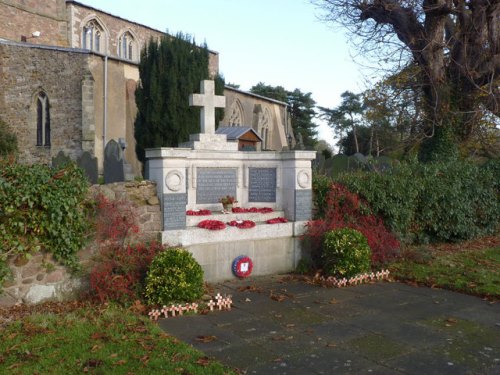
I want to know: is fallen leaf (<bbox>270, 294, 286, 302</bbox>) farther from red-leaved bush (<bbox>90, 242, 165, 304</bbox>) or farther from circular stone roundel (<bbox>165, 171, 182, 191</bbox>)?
circular stone roundel (<bbox>165, 171, 182, 191</bbox>)

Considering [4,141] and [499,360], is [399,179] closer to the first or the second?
[499,360]

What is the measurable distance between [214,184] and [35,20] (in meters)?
25.5

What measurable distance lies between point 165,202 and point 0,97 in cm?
1991

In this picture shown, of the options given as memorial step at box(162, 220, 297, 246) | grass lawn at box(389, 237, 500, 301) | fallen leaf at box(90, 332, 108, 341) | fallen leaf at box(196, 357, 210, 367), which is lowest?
fallen leaf at box(196, 357, 210, 367)

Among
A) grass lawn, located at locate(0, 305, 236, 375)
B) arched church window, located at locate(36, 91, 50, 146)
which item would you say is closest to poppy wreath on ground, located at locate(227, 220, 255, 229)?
grass lawn, located at locate(0, 305, 236, 375)

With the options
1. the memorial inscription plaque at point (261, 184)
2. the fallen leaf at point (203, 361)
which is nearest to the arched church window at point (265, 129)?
the memorial inscription plaque at point (261, 184)

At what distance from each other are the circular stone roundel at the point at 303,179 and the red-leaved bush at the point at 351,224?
596mm

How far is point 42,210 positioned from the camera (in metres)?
6.48

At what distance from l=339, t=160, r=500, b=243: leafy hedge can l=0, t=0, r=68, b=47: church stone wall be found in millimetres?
25151

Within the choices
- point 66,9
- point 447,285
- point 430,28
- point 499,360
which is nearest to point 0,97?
point 66,9

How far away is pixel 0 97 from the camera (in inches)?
950

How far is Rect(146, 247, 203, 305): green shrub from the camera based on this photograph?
262 inches

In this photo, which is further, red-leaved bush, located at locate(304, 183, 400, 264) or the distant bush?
the distant bush

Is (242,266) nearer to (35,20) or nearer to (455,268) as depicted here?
(455,268)
